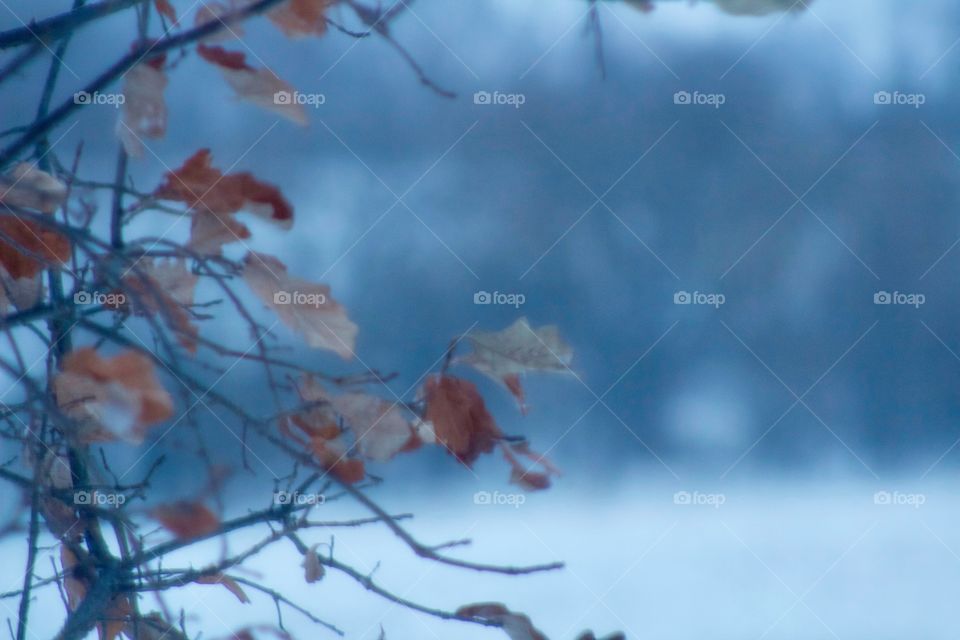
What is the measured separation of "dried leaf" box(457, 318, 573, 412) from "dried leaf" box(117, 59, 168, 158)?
0.60 ft

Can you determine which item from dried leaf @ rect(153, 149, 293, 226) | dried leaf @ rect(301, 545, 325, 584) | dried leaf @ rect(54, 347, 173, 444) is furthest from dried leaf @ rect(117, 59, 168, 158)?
dried leaf @ rect(301, 545, 325, 584)

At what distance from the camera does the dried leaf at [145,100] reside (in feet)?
1.19

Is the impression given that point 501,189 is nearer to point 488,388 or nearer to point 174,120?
point 488,388

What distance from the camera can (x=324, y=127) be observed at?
2.22 feet

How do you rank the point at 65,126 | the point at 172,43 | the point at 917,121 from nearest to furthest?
the point at 172,43
the point at 65,126
the point at 917,121

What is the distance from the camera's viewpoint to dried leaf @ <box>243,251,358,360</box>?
368 millimetres

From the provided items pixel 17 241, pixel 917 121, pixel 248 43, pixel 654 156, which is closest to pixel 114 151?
pixel 248 43

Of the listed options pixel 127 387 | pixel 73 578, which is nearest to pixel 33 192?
pixel 127 387

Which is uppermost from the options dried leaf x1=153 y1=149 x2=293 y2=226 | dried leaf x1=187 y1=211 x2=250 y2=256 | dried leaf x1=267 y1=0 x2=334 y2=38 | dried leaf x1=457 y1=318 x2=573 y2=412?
dried leaf x1=267 y1=0 x2=334 y2=38

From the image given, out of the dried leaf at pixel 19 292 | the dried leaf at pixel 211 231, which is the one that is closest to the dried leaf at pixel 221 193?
the dried leaf at pixel 211 231

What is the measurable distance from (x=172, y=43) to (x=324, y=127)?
347mm

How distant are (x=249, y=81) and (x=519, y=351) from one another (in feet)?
0.60

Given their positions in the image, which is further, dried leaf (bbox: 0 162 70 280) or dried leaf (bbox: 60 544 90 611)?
dried leaf (bbox: 60 544 90 611)

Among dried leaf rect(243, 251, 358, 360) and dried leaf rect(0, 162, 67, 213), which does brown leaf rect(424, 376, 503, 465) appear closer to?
dried leaf rect(243, 251, 358, 360)
